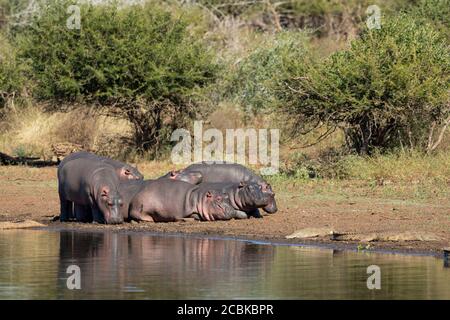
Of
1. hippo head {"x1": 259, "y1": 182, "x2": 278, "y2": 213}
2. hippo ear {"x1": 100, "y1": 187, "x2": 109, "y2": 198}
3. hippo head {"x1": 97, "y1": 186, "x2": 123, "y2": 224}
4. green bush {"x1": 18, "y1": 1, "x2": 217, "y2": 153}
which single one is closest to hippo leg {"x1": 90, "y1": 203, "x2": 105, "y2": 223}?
hippo head {"x1": 97, "y1": 186, "x2": 123, "y2": 224}

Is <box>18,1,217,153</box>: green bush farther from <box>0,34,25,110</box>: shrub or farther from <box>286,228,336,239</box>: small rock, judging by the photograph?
<box>286,228,336,239</box>: small rock

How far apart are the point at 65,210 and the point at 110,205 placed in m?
1.18

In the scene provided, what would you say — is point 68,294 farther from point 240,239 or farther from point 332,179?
point 332,179

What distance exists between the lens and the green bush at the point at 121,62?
90.0 ft

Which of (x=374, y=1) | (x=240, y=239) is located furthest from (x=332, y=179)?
(x=374, y=1)

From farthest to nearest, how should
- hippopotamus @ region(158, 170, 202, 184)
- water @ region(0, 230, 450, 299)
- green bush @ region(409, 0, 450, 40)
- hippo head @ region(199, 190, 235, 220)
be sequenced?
green bush @ region(409, 0, 450, 40), hippopotamus @ region(158, 170, 202, 184), hippo head @ region(199, 190, 235, 220), water @ region(0, 230, 450, 299)

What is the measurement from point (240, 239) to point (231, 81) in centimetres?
1601

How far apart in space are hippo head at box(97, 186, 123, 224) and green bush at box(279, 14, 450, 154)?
7.21 meters

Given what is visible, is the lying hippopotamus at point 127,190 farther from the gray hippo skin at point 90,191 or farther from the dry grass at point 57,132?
the dry grass at point 57,132

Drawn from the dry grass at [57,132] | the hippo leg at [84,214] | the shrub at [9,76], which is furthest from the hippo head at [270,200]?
the shrub at [9,76]

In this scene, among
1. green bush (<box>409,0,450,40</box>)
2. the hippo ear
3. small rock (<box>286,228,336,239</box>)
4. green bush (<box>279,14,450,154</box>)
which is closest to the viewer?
small rock (<box>286,228,336,239</box>)

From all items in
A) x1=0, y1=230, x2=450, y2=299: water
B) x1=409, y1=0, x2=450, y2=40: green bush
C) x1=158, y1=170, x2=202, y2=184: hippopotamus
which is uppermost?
x1=409, y1=0, x2=450, y2=40: green bush

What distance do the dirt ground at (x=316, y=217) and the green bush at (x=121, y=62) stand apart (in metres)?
5.46

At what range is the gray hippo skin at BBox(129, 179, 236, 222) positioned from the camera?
17.4 metres
